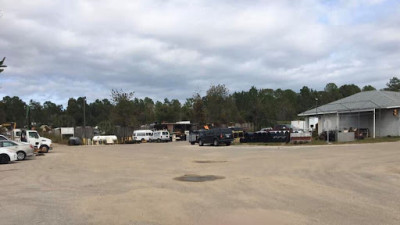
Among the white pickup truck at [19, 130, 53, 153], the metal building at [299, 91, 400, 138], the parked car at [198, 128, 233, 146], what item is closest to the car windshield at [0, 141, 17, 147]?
the white pickup truck at [19, 130, 53, 153]

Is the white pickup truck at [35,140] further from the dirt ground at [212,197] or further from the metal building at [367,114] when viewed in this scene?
the metal building at [367,114]

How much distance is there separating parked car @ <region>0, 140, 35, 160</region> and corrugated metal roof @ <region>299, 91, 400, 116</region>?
30028 mm

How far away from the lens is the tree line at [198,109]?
72.6 meters

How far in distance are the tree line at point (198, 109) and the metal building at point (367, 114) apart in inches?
182

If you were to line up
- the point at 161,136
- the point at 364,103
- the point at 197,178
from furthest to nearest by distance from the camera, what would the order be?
1. the point at 161,136
2. the point at 364,103
3. the point at 197,178

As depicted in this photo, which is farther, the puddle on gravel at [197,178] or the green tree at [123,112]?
the green tree at [123,112]

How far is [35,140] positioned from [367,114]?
1315 inches

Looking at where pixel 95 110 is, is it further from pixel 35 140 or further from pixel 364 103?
pixel 364 103

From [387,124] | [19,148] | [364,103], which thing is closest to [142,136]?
[364,103]

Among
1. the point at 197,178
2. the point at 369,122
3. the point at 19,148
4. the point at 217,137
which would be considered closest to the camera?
the point at 197,178

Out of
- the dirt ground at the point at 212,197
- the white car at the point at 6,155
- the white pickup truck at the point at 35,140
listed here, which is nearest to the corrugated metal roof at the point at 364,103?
the dirt ground at the point at 212,197

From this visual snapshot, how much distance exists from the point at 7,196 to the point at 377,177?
1183 cm

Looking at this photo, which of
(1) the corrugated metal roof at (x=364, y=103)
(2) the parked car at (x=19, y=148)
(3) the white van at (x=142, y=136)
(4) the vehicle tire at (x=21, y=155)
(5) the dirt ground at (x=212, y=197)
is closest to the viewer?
(5) the dirt ground at (x=212, y=197)

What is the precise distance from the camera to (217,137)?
1569 inches
